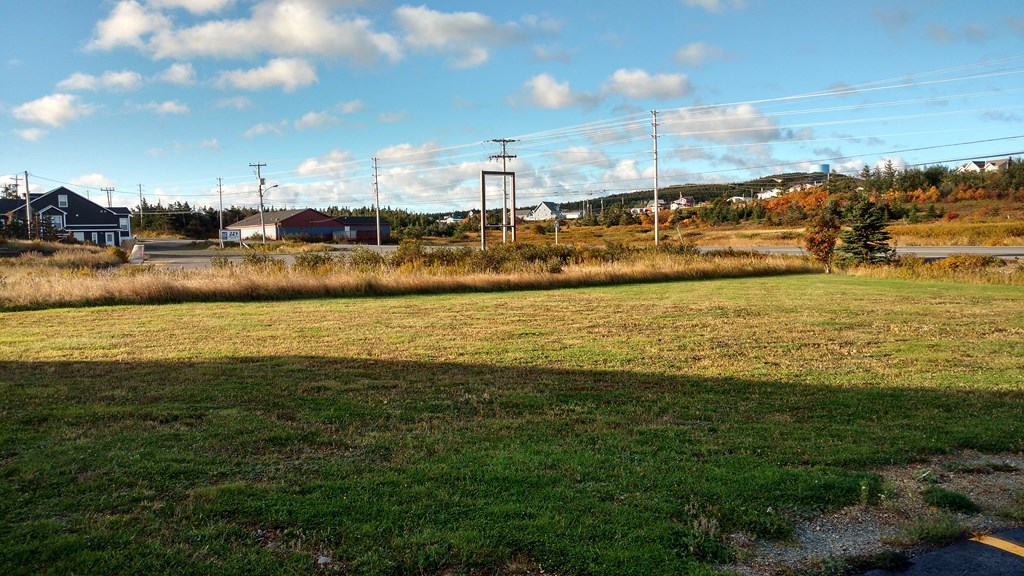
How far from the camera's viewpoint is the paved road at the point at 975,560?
11.9 ft

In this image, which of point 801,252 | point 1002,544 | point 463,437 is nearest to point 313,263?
point 463,437

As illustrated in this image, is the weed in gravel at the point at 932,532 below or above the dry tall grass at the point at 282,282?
below

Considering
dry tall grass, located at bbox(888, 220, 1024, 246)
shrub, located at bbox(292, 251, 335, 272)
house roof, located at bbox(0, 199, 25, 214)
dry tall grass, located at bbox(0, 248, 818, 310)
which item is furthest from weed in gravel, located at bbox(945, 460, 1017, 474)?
house roof, located at bbox(0, 199, 25, 214)

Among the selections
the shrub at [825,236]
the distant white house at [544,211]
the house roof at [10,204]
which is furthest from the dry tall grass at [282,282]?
the distant white house at [544,211]

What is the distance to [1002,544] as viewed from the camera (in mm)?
3936

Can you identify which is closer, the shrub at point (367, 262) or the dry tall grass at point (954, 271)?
the dry tall grass at point (954, 271)

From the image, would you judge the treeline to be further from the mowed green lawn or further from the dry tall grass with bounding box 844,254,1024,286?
the mowed green lawn

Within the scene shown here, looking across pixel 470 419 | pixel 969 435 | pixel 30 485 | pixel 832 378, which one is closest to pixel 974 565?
pixel 969 435

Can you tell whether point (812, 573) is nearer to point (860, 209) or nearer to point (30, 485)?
point (30, 485)

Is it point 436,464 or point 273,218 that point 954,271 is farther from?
point 273,218

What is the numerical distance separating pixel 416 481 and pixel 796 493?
259 centimetres

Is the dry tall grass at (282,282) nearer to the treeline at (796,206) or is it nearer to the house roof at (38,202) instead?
the treeline at (796,206)

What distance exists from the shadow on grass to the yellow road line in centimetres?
67

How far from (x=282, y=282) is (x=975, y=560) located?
17.7 meters
